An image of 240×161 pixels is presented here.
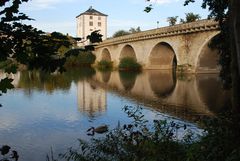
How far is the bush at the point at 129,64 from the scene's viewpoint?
69.1m

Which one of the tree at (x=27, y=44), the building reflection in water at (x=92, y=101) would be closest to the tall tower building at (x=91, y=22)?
the building reflection in water at (x=92, y=101)

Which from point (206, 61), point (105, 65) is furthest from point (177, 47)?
point (105, 65)

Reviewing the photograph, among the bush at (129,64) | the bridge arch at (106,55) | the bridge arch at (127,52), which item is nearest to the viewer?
the bush at (129,64)

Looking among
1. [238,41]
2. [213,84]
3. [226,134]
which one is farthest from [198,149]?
[213,84]

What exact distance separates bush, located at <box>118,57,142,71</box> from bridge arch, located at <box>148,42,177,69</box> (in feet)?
10.0

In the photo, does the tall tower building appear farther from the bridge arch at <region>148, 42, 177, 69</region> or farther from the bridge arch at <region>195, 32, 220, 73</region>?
the bridge arch at <region>195, 32, 220, 73</region>

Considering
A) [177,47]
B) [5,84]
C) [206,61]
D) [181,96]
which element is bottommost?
[181,96]

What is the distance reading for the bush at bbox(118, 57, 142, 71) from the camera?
227 feet

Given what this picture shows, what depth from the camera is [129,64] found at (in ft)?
231

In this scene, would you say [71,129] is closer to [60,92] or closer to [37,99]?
[37,99]

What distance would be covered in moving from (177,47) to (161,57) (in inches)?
507

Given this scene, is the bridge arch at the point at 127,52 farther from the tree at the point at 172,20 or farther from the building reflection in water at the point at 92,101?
the building reflection in water at the point at 92,101

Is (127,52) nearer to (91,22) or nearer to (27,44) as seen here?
(91,22)

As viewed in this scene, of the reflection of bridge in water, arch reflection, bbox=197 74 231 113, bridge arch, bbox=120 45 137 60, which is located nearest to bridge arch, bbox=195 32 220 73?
the reflection of bridge in water
